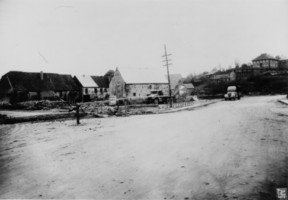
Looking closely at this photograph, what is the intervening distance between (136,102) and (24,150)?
27.4 m

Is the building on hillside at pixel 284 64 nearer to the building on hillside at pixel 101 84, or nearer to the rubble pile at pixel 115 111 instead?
the building on hillside at pixel 101 84

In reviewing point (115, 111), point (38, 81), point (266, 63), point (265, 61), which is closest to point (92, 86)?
point (38, 81)

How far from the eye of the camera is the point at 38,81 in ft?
153

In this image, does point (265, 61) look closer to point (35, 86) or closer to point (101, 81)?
point (101, 81)

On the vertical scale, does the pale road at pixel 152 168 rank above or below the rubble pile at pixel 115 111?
below

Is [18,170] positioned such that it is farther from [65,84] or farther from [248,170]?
[65,84]

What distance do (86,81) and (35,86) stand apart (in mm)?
13384

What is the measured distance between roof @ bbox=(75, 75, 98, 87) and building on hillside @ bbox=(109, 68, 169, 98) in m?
8.17

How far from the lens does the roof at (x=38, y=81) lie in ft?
141

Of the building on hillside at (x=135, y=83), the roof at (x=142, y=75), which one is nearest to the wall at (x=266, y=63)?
the roof at (x=142, y=75)

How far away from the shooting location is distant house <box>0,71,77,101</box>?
42219 mm

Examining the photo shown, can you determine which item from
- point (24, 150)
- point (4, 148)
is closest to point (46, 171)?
point (24, 150)

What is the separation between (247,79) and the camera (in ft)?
Result: 216

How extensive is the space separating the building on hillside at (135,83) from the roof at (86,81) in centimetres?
817
